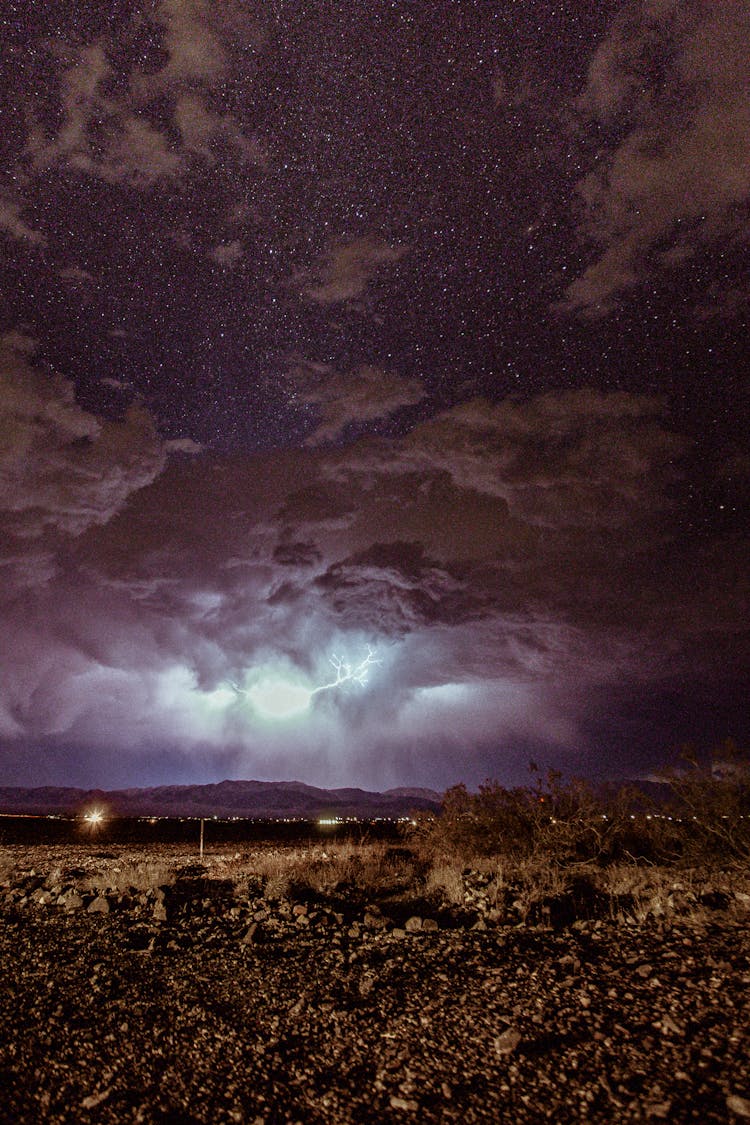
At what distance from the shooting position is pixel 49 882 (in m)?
13.1

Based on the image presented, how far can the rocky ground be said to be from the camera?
3939mm

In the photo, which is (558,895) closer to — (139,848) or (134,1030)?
(134,1030)

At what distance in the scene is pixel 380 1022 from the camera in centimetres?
523

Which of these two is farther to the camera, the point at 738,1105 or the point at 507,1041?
the point at 507,1041

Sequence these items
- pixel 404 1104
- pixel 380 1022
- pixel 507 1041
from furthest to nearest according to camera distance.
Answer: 1. pixel 380 1022
2. pixel 507 1041
3. pixel 404 1104

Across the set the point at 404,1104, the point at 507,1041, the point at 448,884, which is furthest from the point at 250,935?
the point at 404,1104

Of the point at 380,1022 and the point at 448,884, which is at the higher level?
the point at 380,1022

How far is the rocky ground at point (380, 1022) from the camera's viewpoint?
3.94 meters

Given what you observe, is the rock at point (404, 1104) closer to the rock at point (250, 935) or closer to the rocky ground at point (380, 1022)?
the rocky ground at point (380, 1022)

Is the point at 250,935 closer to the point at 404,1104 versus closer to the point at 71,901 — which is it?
the point at 71,901

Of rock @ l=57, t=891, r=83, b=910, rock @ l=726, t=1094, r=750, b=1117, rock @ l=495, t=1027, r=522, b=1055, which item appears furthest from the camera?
rock @ l=57, t=891, r=83, b=910

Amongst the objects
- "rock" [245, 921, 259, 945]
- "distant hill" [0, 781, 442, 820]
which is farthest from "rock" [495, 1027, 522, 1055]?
"distant hill" [0, 781, 442, 820]

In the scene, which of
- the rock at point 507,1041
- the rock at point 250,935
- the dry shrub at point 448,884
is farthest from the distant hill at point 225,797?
the rock at point 507,1041

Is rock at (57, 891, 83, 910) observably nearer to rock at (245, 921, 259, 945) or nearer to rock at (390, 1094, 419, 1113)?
rock at (245, 921, 259, 945)
